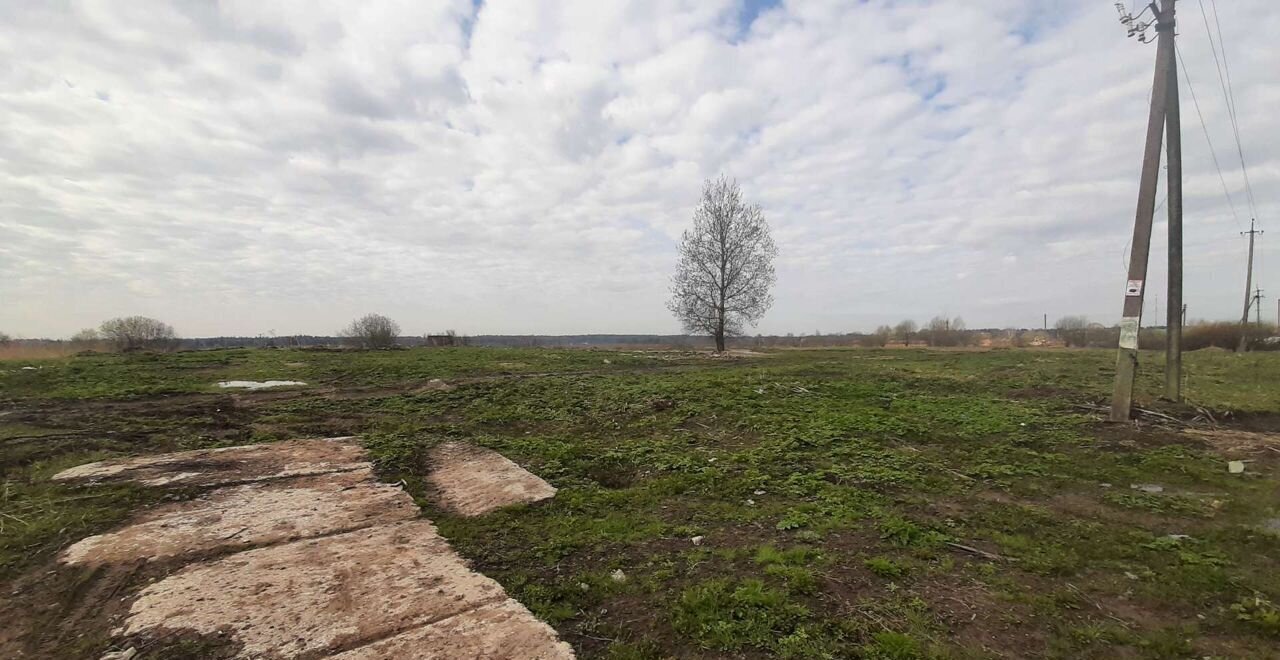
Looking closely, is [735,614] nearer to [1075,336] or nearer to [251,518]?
[251,518]

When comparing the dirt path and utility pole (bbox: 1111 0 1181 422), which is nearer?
the dirt path

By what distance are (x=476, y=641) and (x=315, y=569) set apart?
1.76 meters

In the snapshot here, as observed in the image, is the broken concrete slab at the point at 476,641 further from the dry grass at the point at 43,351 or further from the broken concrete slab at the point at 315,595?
the dry grass at the point at 43,351

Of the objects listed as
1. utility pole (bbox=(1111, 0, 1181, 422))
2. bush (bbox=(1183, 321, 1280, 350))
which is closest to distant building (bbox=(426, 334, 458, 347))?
utility pole (bbox=(1111, 0, 1181, 422))

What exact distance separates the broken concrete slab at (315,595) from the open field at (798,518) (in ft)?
0.74

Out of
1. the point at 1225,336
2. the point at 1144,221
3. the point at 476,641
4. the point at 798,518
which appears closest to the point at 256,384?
the point at 476,641

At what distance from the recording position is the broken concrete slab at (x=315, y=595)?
3.20m

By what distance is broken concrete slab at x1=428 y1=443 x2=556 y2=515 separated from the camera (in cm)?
570

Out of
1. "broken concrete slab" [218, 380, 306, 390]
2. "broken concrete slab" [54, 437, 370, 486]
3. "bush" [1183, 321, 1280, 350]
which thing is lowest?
"broken concrete slab" [54, 437, 370, 486]

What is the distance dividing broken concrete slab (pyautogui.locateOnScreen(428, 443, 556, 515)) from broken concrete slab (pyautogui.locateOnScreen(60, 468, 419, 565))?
Result: 1.73 feet

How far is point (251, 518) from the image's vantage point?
16.5 feet

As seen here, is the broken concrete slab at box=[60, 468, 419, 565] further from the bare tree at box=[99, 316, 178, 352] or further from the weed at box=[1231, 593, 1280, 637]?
the bare tree at box=[99, 316, 178, 352]

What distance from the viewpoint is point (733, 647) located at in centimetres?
310

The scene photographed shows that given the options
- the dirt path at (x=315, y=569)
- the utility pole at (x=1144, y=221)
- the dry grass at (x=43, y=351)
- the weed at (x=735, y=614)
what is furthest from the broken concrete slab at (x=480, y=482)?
the dry grass at (x=43, y=351)
